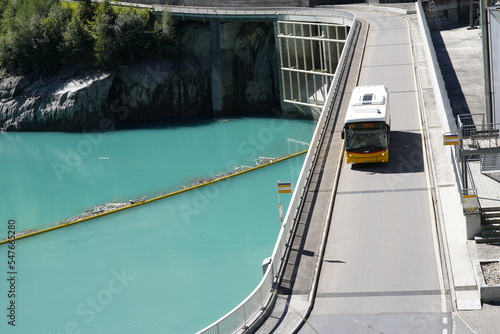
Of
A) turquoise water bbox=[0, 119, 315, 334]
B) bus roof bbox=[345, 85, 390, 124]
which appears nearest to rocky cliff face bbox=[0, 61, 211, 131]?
turquoise water bbox=[0, 119, 315, 334]

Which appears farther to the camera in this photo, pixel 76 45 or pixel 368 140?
pixel 76 45

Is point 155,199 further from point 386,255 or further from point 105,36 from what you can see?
point 105,36

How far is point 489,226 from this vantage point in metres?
21.8

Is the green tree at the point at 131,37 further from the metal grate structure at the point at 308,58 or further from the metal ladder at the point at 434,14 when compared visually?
the metal ladder at the point at 434,14

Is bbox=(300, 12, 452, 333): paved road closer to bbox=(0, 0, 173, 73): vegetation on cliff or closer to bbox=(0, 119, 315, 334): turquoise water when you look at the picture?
bbox=(0, 119, 315, 334): turquoise water

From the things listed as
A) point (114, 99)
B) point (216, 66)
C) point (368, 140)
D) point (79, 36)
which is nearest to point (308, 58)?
point (216, 66)

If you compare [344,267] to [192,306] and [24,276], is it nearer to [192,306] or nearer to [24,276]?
[192,306]

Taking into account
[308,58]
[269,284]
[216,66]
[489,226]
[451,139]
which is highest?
[451,139]

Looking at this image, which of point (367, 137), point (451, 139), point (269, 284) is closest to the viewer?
point (269, 284)

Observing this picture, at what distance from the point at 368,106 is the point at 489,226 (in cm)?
784

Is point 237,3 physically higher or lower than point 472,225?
higher

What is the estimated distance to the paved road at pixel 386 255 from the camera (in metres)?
17.9

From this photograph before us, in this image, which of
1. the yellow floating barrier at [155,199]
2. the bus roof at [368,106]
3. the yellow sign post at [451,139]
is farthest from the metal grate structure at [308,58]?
the yellow sign post at [451,139]

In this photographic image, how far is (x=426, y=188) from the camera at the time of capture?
25.2m
